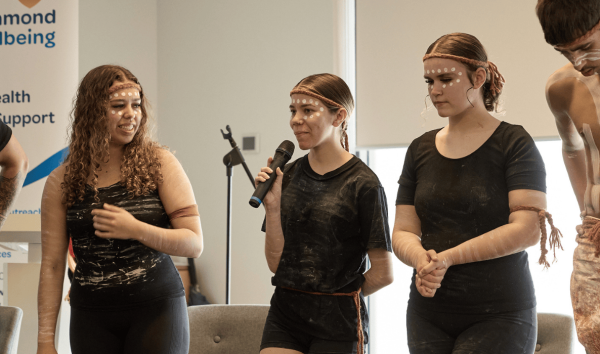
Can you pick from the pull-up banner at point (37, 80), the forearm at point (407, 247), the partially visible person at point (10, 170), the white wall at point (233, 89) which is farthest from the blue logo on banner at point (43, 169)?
the forearm at point (407, 247)

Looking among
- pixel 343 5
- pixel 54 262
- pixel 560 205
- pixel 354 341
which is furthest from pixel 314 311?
pixel 343 5

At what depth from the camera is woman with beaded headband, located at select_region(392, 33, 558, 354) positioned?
54.2 inches

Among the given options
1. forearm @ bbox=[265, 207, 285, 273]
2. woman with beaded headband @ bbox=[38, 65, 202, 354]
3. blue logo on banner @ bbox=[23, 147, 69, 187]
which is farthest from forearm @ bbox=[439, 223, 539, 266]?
blue logo on banner @ bbox=[23, 147, 69, 187]

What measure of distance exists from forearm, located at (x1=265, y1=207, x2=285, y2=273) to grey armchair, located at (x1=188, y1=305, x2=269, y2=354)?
1.38 ft

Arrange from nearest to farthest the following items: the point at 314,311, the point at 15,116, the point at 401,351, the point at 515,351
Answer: the point at 515,351 → the point at 314,311 → the point at 15,116 → the point at 401,351

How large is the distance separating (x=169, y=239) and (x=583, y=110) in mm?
1118

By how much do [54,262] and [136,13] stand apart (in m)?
3.32

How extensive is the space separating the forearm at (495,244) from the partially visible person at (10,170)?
65.4 inches

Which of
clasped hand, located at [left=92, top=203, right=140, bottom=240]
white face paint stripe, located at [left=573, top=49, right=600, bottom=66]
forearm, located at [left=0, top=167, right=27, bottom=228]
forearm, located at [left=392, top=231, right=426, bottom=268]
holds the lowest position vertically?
forearm, located at [left=392, top=231, right=426, bottom=268]

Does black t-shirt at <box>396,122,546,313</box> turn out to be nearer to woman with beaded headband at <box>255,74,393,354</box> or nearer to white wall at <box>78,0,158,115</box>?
woman with beaded headband at <box>255,74,393,354</box>

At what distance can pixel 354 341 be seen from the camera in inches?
62.9

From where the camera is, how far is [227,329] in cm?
207

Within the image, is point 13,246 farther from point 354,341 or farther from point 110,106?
point 354,341

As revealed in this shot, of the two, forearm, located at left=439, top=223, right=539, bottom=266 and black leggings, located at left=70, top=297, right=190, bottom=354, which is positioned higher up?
forearm, located at left=439, top=223, right=539, bottom=266
